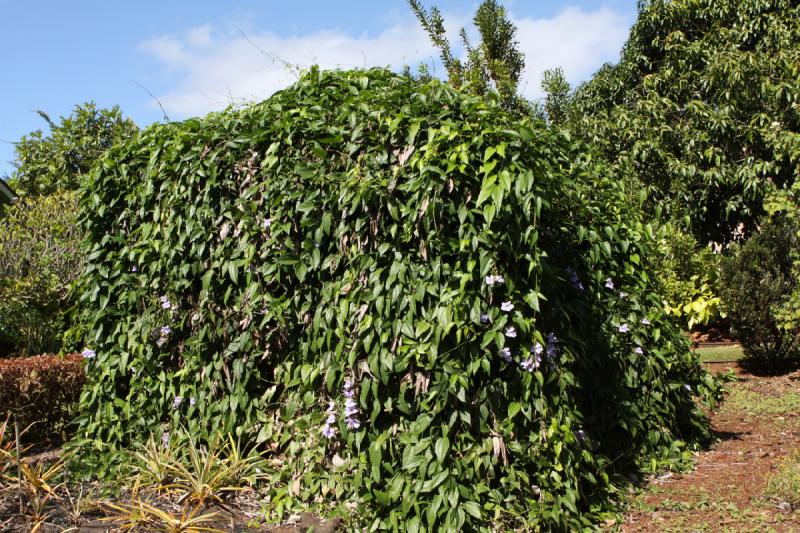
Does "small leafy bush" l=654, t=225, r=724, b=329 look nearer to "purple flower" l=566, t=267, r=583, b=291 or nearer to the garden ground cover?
the garden ground cover

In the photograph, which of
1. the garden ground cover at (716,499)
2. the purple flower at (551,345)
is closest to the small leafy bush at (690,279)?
the garden ground cover at (716,499)

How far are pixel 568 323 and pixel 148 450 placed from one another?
9.09 ft

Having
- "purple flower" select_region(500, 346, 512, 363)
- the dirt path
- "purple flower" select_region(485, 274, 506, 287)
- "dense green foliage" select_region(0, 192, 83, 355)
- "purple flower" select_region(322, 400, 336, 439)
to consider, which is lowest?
the dirt path

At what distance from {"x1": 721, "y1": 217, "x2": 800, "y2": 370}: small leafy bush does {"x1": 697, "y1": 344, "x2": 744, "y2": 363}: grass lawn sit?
923 millimetres

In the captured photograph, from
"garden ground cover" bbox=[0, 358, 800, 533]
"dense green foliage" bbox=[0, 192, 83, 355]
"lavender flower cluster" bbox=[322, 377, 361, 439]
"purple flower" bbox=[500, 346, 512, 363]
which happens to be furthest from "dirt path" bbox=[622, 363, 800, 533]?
"dense green foliage" bbox=[0, 192, 83, 355]

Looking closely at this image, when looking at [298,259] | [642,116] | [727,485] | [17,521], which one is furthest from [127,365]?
[642,116]

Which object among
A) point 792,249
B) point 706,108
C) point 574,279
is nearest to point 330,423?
point 574,279

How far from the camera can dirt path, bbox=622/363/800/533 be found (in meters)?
3.82

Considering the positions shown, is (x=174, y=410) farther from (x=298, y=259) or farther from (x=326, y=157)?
(x=326, y=157)

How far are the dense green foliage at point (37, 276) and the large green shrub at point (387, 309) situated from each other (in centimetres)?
466

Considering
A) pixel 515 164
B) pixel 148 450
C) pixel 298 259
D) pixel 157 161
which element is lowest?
pixel 148 450

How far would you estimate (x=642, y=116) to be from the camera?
36.4 ft

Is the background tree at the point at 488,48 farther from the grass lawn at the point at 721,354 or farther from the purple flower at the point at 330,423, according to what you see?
the purple flower at the point at 330,423

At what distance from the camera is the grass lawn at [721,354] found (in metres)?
8.99
